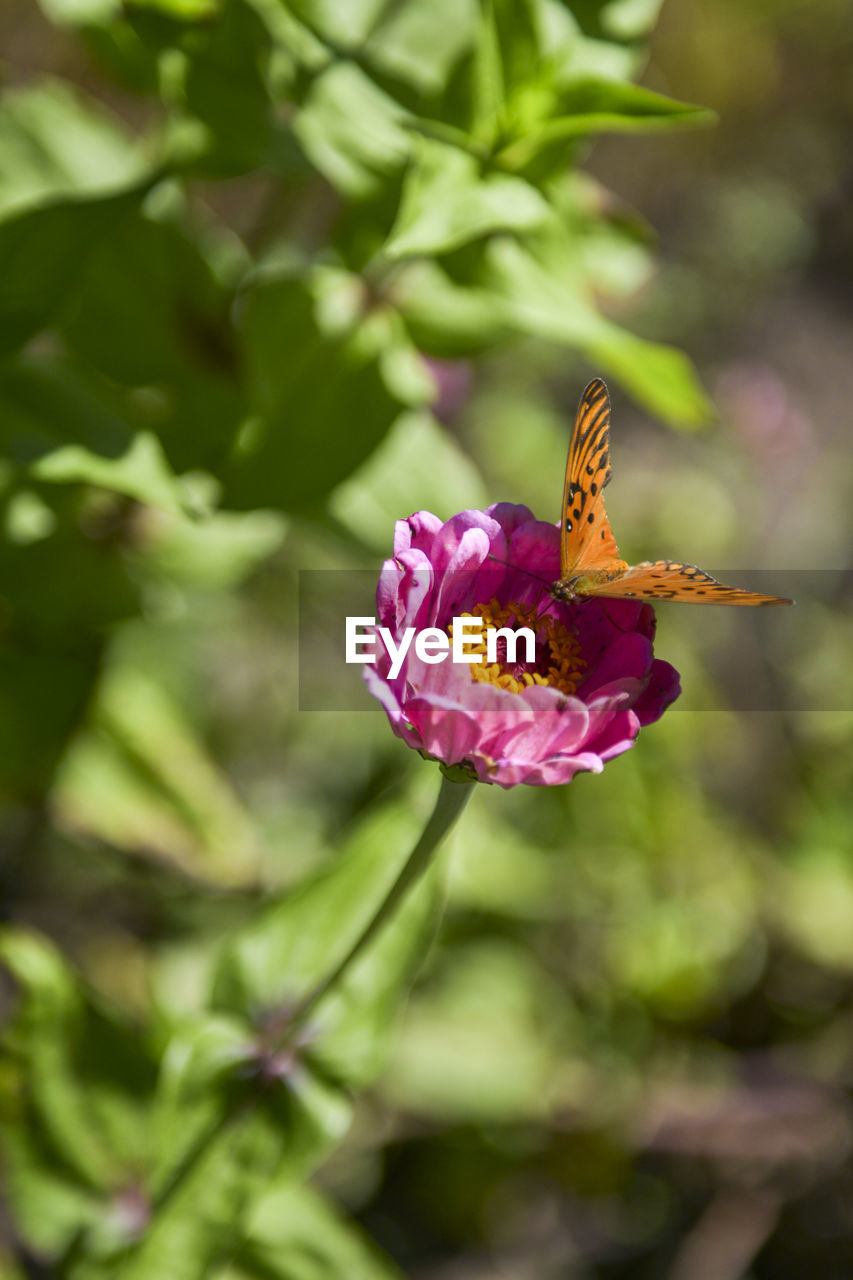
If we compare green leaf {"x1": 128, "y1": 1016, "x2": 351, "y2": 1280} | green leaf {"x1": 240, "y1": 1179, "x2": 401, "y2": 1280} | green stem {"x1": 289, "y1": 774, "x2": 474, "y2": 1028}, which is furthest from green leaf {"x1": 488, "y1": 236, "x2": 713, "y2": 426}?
green leaf {"x1": 240, "y1": 1179, "x2": 401, "y2": 1280}

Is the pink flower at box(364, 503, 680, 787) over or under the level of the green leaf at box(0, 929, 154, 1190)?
over

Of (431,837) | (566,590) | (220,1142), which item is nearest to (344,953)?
(220,1142)

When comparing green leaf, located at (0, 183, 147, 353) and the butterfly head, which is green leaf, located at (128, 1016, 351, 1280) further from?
green leaf, located at (0, 183, 147, 353)

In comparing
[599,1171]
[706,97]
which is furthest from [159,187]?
[706,97]

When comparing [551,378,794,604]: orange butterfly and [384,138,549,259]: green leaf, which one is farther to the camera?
[384,138,549,259]: green leaf

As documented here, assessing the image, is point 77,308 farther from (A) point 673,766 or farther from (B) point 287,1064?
(A) point 673,766

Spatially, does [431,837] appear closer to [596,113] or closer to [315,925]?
[315,925]

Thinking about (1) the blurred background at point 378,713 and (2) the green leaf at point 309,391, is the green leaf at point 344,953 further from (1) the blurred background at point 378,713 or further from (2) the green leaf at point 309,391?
(2) the green leaf at point 309,391
